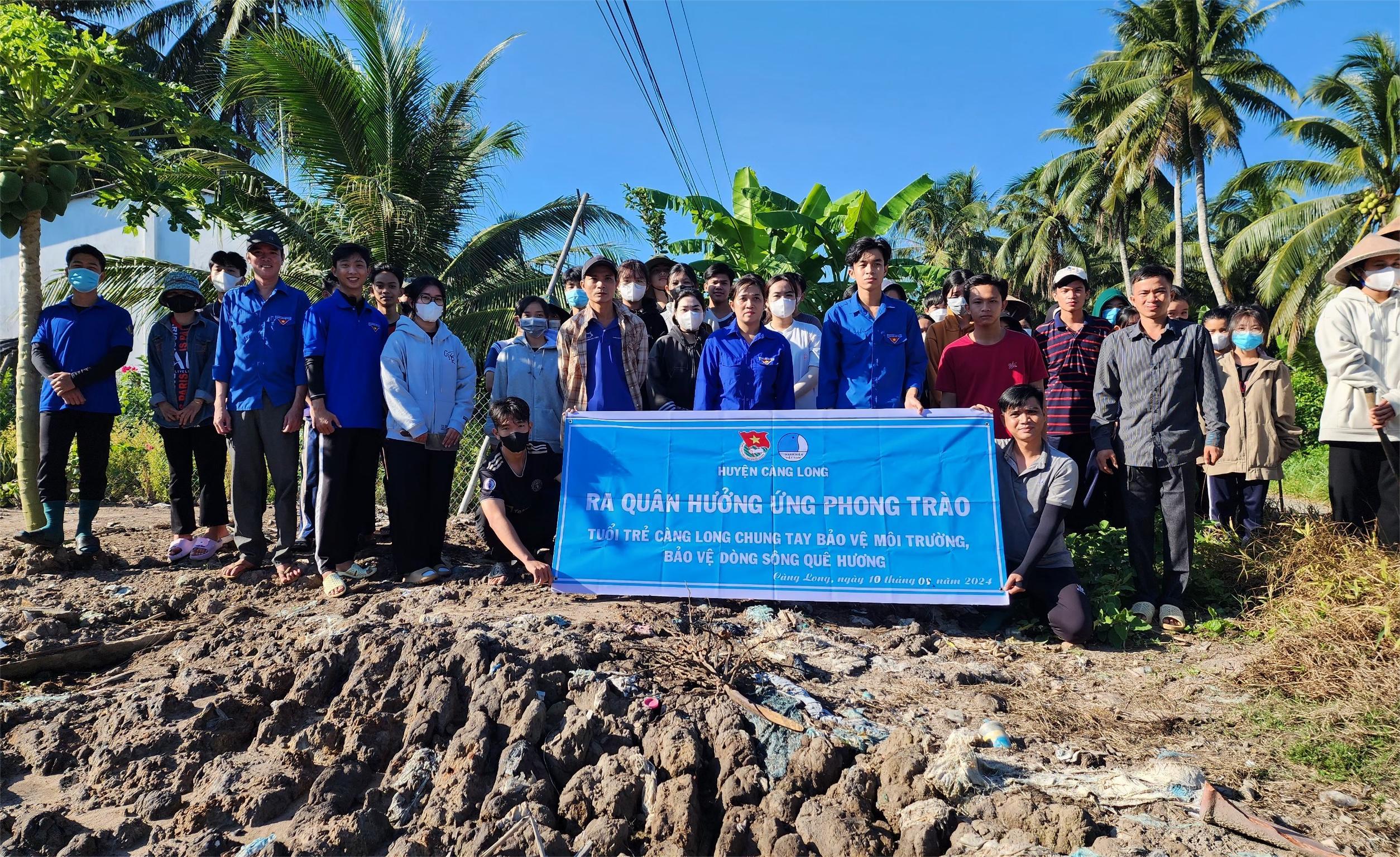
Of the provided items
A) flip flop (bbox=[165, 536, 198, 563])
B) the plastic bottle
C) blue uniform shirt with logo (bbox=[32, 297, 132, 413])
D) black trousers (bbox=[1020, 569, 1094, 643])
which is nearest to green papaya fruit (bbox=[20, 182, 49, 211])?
blue uniform shirt with logo (bbox=[32, 297, 132, 413])

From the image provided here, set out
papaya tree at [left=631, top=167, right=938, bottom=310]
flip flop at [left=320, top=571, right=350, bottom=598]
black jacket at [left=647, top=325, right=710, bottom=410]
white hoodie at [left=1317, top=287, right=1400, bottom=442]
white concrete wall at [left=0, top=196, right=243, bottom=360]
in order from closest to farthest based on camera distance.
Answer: white hoodie at [left=1317, top=287, right=1400, bottom=442]
flip flop at [left=320, top=571, right=350, bottom=598]
black jacket at [left=647, top=325, right=710, bottom=410]
papaya tree at [left=631, top=167, right=938, bottom=310]
white concrete wall at [left=0, top=196, right=243, bottom=360]

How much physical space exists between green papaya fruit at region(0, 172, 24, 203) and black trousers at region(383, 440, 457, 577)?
2545mm

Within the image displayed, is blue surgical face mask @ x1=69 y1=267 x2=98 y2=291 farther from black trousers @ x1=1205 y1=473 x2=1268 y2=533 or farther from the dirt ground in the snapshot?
black trousers @ x1=1205 y1=473 x2=1268 y2=533

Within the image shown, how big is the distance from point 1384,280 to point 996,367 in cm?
211

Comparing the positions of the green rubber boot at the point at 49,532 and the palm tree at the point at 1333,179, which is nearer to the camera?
the green rubber boot at the point at 49,532

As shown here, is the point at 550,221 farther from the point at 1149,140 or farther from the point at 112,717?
the point at 1149,140

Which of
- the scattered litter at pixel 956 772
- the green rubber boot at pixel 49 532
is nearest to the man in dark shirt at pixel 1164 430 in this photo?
the scattered litter at pixel 956 772

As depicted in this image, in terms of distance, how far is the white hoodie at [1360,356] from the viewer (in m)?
4.62

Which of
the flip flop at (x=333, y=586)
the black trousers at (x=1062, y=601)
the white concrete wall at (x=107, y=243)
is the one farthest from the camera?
the white concrete wall at (x=107, y=243)

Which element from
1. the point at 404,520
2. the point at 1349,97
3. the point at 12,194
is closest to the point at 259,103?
the point at 12,194

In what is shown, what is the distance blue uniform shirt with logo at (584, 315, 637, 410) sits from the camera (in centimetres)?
519

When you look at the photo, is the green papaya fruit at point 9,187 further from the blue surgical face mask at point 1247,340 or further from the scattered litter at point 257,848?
the blue surgical face mask at point 1247,340

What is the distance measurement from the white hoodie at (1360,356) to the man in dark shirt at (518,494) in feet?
14.3

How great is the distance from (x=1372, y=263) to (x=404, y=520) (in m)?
5.74
